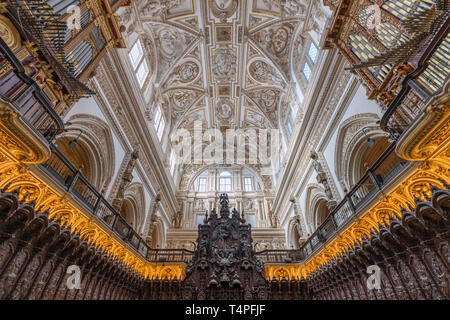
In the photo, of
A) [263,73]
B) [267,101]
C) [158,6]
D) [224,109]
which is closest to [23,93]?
[158,6]

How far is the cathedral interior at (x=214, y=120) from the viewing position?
178 inches

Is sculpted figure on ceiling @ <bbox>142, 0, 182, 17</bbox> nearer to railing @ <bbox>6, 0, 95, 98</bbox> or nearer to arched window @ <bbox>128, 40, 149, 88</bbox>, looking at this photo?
arched window @ <bbox>128, 40, 149, 88</bbox>

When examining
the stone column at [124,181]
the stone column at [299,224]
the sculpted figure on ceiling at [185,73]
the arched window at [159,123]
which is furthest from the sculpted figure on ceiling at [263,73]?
the stone column at [124,181]

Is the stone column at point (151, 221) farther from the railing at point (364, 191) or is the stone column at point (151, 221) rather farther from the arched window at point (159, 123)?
the railing at point (364, 191)

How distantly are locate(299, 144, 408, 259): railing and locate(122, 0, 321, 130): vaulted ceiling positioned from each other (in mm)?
9267

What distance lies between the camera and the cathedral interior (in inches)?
178

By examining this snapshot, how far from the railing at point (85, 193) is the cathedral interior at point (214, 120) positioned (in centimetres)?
8

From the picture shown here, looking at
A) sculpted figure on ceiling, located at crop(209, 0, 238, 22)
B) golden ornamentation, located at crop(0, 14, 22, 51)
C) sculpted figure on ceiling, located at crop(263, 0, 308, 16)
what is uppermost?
sculpted figure on ceiling, located at crop(209, 0, 238, 22)

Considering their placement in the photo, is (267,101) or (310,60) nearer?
(310,60)

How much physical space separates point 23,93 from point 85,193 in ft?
15.1

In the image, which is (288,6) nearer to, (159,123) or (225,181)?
(159,123)

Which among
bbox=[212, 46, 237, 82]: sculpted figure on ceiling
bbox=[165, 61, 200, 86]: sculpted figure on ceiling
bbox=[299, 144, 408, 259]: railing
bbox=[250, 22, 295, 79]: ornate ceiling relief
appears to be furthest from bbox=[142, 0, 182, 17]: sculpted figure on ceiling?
bbox=[299, 144, 408, 259]: railing

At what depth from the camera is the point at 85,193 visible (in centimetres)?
756

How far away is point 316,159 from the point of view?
1145 cm
